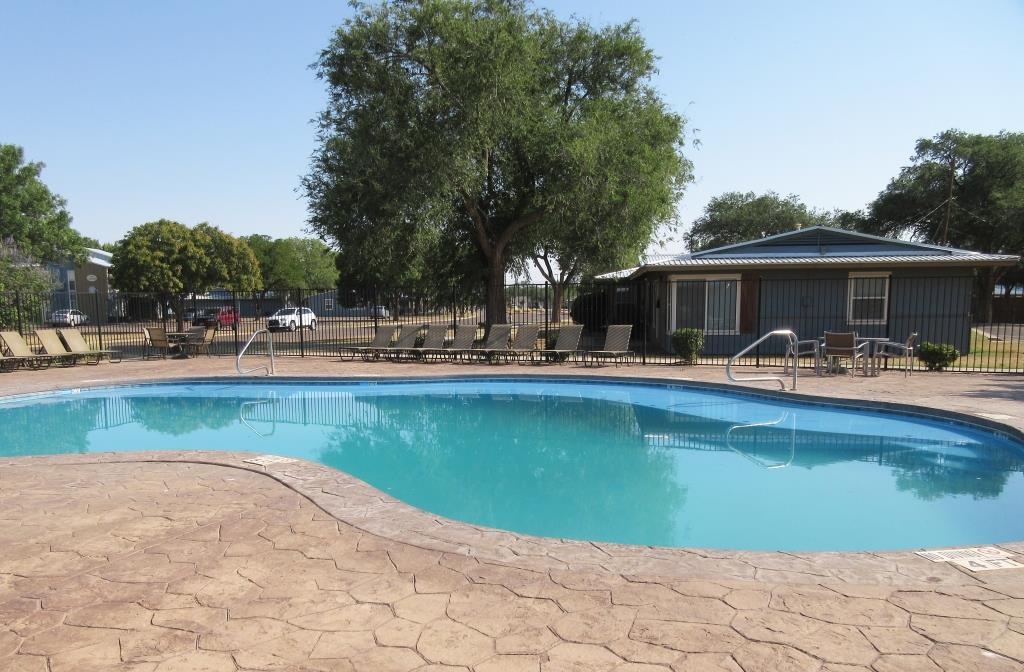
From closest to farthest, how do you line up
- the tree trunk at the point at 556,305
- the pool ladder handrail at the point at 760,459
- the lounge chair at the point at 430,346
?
1. the pool ladder handrail at the point at 760,459
2. the lounge chair at the point at 430,346
3. the tree trunk at the point at 556,305

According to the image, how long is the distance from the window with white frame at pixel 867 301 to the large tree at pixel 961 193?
2121 cm

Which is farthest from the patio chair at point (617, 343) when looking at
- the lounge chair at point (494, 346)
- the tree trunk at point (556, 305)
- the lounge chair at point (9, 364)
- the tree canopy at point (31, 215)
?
the tree canopy at point (31, 215)

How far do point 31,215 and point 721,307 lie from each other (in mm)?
30509

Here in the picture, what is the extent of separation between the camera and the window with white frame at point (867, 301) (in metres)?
15.8

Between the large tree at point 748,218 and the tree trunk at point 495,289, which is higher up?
the large tree at point 748,218

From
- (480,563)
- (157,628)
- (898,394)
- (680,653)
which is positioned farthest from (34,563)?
(898,394)

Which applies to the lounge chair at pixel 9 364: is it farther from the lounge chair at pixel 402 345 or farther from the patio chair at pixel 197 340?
the lounge chair at pixel 402 345

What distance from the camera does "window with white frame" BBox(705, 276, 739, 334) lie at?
635 inches

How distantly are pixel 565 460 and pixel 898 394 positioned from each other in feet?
20.3

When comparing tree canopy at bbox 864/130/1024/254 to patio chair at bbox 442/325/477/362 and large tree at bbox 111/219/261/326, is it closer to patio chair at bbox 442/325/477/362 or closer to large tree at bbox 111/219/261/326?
patio chair at bbox 442/325/477/362

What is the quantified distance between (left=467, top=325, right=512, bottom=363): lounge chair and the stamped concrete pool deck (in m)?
9.52

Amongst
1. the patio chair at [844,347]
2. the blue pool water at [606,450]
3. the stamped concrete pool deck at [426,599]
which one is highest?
the patio chair at [844,347]

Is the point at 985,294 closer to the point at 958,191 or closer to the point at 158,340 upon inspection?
the point at 958,191

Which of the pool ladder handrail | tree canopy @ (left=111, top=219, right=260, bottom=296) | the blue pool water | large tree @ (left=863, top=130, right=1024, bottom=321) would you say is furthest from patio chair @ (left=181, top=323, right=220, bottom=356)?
large tree @ (left=863, top=130, right=1024, bottom=321)
